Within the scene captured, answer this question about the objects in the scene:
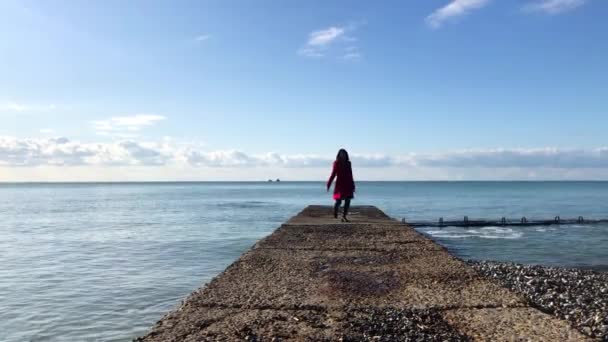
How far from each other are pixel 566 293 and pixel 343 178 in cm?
661

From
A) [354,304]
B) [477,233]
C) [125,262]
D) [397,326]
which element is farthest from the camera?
[477,233]

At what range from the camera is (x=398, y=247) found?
414 inches

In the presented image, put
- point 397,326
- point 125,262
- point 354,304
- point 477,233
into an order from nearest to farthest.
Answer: point 397,326 → point 354,304 → point 125,262 → point 477,233

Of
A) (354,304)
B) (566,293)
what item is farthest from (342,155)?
(354,304)

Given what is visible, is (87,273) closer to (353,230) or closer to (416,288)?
(353,230)

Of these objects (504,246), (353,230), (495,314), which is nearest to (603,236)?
(504,246)

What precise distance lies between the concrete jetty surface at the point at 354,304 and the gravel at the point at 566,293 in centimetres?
83

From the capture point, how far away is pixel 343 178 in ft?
47.4

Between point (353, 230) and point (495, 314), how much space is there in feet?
26.1

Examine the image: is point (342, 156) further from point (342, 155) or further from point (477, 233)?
point (477, 233)

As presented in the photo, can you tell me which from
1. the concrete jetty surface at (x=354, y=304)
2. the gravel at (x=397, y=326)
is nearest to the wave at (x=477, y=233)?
the concrete jetty surface at (x=354, y=304)

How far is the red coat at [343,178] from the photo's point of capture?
1438 cm

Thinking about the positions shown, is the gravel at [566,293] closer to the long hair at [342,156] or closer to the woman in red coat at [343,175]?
the woman in red coat at [343,175]

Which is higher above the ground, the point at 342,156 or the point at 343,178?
the point at 342,156
